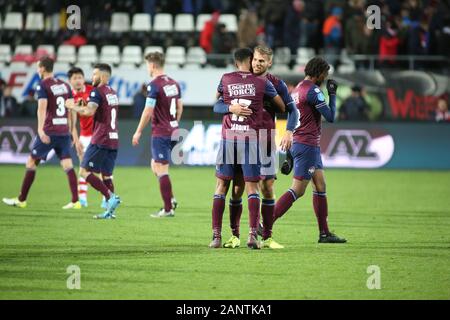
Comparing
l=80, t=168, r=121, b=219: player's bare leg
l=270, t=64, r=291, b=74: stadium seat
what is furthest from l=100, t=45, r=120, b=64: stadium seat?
l=80, t=168, r=121, b=219: player's bare leg

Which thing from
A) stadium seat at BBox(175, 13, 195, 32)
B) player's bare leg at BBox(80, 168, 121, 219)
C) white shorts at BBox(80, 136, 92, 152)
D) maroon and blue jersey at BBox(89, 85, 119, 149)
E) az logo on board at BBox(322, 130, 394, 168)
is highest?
stadium seat at BBox(175, 13, 195, 32)

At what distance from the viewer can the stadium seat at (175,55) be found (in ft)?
90.8

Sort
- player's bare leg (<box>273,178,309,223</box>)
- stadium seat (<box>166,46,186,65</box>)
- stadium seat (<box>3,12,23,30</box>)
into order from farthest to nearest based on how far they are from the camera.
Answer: stadium seat (<box>3,12,23,30</box>), stadium seat (<box>166,46,186,65</box>), player's bare leg (<box>273,178,309,223</box>)

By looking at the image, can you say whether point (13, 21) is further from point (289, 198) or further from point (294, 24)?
point (289, 198)

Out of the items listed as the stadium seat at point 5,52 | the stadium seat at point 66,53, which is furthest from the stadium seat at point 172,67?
the stadium seat at point 5,52

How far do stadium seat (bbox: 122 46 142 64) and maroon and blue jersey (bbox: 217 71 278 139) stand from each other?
16564mm

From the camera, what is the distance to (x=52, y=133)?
16812 mm

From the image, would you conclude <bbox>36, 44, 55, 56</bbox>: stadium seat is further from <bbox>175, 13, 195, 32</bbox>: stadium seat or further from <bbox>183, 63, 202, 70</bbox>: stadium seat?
<bbox>183, 63, 202, 70</bbox>: stadium seat

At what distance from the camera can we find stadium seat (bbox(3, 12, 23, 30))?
2919 centimetres

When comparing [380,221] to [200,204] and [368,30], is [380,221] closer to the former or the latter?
[200,204]

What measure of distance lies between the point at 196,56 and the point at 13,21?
5.58 m

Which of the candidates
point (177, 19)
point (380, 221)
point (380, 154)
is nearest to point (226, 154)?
point (380, 221)

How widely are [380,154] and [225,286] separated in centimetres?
1741

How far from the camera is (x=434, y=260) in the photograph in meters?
11.1
